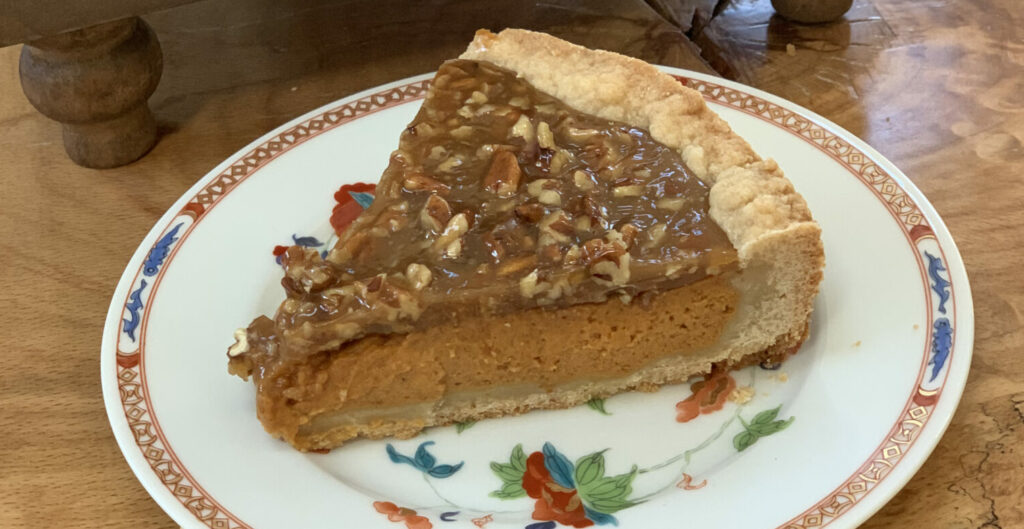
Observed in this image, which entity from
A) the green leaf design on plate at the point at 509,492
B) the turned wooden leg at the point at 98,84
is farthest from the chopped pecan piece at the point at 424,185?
the turned wooden leg at the point at 98,84

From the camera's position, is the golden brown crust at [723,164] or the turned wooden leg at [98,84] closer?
the golden brown crust at [723,164]

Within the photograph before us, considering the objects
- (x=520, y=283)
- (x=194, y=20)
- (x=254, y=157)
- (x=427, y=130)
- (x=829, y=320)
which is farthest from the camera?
(x=194, y=20)

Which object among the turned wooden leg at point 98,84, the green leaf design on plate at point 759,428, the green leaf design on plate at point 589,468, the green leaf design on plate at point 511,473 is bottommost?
the green leaf design on plate at point 511,473

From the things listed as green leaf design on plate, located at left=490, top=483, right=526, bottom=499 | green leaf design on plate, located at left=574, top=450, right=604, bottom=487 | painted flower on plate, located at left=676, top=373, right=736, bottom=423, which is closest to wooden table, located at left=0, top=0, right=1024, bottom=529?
painted flower on plate, located at left=676, top=373, right=736, bottom=423

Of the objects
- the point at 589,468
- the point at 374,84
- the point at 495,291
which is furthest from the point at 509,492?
the point at 374,84

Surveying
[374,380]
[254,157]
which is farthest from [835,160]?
[254,157]

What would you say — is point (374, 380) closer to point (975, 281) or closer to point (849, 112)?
point (975, 281)

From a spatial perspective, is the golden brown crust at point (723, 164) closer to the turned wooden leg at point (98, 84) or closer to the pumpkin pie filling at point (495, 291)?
the pumpkin pie filling at point (495, 291)
